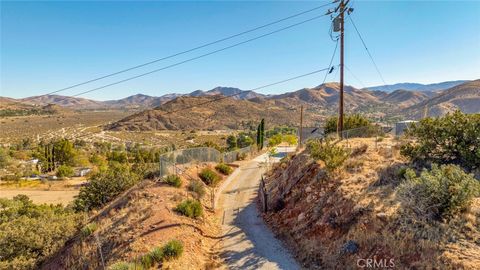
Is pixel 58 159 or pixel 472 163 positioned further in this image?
pixel 58 159

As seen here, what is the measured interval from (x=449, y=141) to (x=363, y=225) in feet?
23.1

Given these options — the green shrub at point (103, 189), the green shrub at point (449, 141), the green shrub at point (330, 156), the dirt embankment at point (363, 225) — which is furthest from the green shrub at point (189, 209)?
the green shrub at point (449, 141)

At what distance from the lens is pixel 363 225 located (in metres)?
9.29

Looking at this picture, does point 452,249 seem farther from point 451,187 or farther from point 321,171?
point 321,171

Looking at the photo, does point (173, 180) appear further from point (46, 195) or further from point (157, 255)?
point (46, 195)

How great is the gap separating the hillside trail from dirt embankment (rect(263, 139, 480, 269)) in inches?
23.9

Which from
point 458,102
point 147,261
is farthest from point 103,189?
point 458,102

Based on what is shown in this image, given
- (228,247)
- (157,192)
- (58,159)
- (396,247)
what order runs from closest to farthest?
1. (396,247)
2. (228,247)
3. (157,192)
4. (58,159)

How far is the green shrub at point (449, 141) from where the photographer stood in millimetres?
11844

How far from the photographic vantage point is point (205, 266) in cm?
1005

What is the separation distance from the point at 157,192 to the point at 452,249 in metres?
13.7

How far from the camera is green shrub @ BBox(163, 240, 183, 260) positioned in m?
9.74

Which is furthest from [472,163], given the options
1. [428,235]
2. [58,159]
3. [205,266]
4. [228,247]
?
[58,159]

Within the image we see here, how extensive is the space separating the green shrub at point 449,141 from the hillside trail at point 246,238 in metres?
7.97
